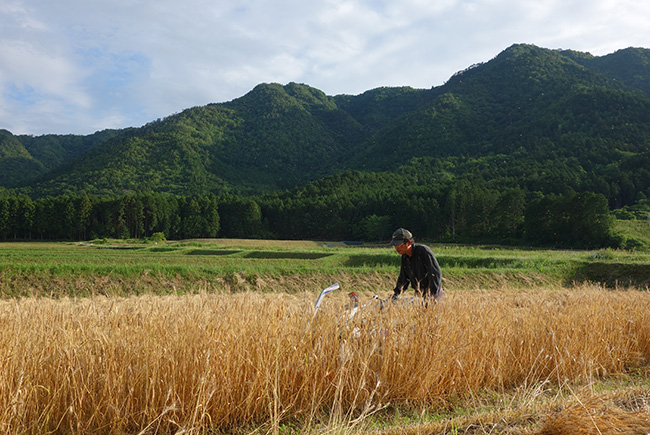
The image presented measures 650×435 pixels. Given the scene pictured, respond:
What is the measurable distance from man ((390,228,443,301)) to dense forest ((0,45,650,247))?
4121 centimetres

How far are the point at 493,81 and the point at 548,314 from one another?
479ft

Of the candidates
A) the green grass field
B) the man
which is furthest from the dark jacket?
the green grass field

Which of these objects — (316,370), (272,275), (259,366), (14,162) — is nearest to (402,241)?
(316,370)

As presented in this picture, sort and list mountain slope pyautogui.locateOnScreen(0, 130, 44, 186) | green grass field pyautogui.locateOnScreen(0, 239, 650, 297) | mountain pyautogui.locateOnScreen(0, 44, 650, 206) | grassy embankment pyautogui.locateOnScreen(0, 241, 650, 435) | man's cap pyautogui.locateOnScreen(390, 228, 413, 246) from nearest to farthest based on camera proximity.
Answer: grassy embankment pyautogui.locateOnScreen(0, 241, 650, 435)
man's cap pyautogui.locateOnScreen(390, 228, 413, 246)
green grass field pyautogui.locateOnScreen(0, 239, 650, 297)
mountain pyautogui.locateOnScreen(0, 44, 650, 206)
mountain slope pyautogui.locateOnScreen(0, 130, 44, 186)

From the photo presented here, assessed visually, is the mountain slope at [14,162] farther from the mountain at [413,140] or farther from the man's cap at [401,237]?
the man's cap at [401,237]

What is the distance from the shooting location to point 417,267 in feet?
16.5

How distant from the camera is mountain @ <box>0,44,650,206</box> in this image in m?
81.5

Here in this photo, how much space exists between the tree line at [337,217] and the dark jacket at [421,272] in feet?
135

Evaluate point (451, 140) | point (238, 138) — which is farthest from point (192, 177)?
point (451, 140)

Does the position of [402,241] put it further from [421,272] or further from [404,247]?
[421,272]

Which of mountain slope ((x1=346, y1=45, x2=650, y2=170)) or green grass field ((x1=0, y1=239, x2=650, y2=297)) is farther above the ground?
mountain slope ((x1=346, y1=45, x2=650, y2=170))

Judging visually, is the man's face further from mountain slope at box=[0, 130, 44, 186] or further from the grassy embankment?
mountain slope at box=[0, 130, 44, 186]

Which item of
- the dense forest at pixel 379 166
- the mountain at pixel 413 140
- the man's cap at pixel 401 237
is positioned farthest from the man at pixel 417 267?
the mountain at pixel 413 140

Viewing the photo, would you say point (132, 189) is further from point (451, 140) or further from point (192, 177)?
point (451, 140)
